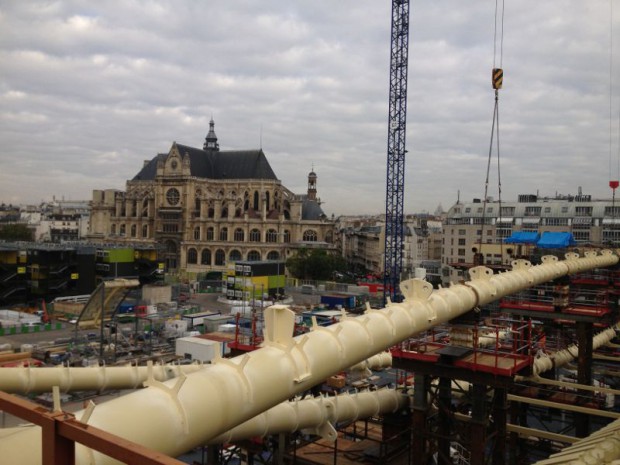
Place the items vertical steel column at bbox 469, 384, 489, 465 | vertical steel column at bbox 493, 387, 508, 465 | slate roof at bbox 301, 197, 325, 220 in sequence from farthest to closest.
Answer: slate roof at bbox 301, 197, 325, 220
vertical steel column at bbox 493, 387, 508, 465
vertical steel column at bbox 469, 384, 489, 465

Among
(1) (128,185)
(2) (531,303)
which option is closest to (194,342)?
(2) (531,303)

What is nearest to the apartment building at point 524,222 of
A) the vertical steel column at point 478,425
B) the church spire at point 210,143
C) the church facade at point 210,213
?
the church facade at point 210,213

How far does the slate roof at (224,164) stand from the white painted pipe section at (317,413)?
104910mm

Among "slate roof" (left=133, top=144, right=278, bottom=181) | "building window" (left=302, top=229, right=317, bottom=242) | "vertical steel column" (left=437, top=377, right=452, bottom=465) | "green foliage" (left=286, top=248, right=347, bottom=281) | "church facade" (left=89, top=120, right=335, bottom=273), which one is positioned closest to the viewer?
"vertical steel column" (left=437, top=377, right=452, bottom=465)

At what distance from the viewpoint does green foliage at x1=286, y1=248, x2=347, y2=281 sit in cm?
10238

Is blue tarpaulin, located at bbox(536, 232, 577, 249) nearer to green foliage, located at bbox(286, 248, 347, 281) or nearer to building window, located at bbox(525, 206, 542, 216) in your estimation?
building window, located at bbox(525, 206, 542, 216)

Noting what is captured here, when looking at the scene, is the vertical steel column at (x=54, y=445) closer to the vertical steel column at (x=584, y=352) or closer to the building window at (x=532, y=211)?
the vertical steel column at (x=584, y=352)

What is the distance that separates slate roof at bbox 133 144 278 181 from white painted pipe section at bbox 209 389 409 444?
105 metres

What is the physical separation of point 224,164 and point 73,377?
117 metres

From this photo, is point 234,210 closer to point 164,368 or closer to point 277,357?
point 164,368

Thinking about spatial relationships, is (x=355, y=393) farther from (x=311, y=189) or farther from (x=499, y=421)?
(x=311, y=189)

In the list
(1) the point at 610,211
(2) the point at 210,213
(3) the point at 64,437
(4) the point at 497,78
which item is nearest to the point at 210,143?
(2) the point at 210,213

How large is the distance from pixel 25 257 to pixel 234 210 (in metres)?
52.0

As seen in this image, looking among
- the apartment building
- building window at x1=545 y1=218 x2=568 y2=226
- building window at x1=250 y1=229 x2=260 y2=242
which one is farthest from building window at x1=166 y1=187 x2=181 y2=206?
building window at x1=545 y1=218 x2=568 y2=226
